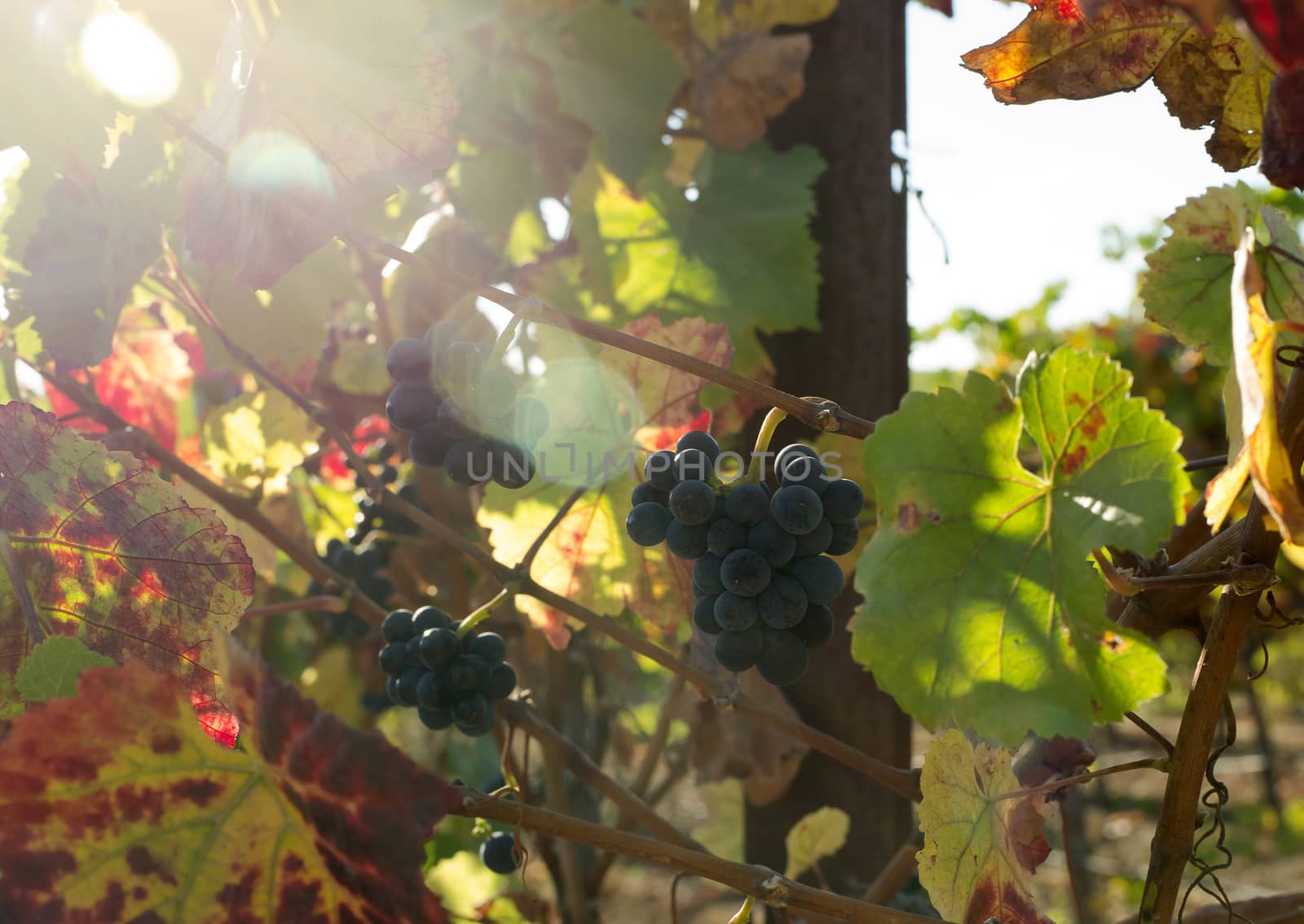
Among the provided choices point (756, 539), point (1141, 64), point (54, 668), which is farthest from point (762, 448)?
point (54, 668)

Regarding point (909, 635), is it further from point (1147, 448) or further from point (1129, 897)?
point (1129, 897)

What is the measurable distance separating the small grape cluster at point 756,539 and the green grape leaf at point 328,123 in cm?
37

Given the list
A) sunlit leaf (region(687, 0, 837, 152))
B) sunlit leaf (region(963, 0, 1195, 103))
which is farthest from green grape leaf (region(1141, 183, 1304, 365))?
sunlit leaf (region(687, 0, 837, 152))

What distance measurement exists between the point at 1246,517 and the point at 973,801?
0.30 metres

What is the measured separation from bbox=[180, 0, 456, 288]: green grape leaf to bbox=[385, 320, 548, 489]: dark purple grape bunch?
145 mm

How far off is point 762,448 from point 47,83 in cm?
73

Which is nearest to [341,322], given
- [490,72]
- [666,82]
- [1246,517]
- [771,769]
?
[490,72]

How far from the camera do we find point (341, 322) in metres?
2.15

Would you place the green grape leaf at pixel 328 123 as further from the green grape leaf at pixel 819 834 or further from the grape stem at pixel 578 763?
the green grape leaf at pixel 819 834

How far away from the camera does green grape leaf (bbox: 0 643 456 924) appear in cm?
56

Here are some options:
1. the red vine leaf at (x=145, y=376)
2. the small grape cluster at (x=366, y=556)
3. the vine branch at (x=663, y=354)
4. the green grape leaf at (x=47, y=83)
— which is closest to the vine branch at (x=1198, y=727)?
the vine branch at (x=663, y=354)

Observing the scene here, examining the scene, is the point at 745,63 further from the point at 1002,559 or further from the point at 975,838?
the point at 975,838

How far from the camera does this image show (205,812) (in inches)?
23.8

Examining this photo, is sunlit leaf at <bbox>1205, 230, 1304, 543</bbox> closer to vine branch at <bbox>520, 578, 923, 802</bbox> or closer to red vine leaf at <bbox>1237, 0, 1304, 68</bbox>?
red vine leaf at <bbox>1237, 0, 1304, 68</bbox>
